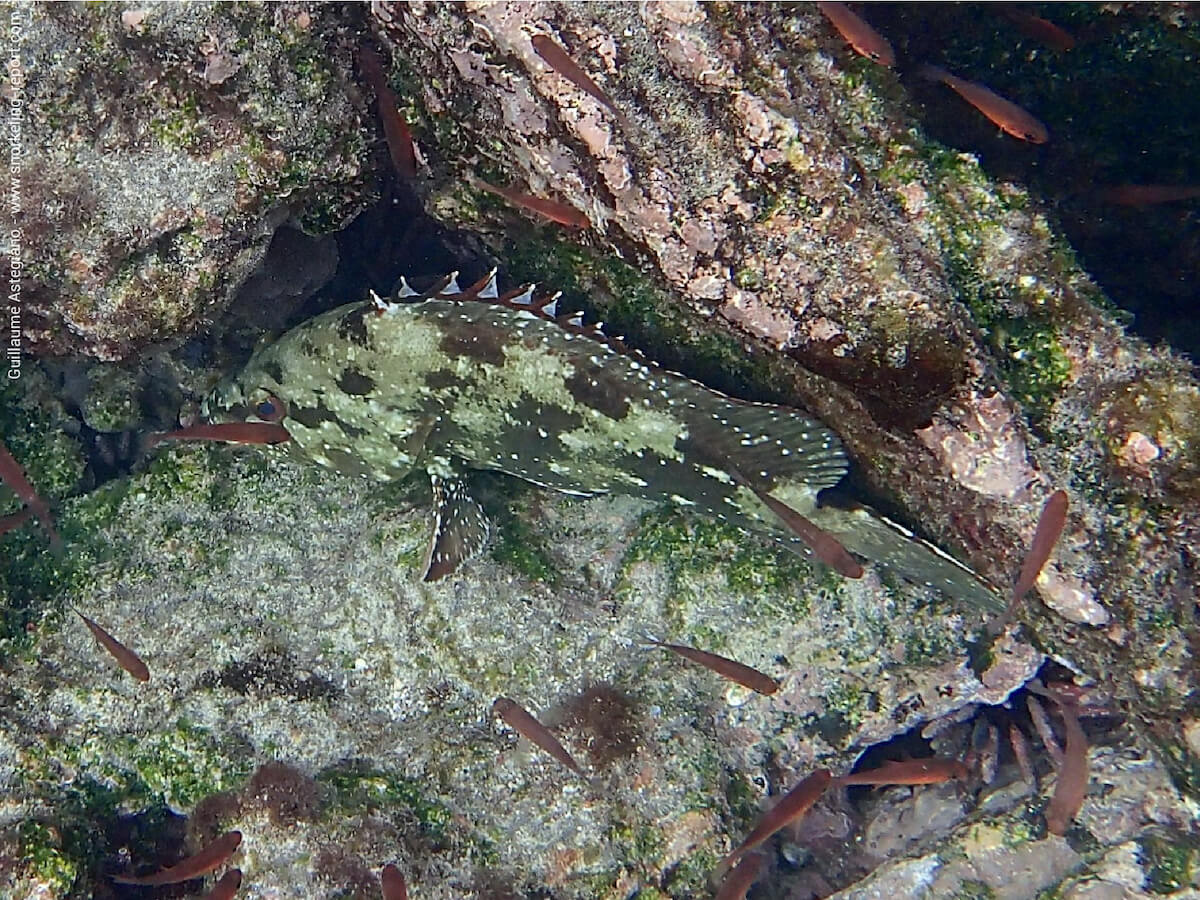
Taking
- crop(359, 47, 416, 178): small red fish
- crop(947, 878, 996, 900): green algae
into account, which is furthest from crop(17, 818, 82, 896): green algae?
crop(947, 878, 996, 900): green algae

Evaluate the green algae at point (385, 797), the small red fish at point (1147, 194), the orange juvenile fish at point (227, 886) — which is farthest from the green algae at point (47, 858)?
the small red fish at point (1147, 194)

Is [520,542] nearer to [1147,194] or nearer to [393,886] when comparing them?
[393,886]

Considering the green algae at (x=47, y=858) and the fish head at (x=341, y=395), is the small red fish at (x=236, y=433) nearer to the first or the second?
the fish head at (x=341, y=395)

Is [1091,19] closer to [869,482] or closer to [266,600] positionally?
[869,482]

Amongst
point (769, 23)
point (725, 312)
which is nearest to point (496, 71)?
point (769, 23)

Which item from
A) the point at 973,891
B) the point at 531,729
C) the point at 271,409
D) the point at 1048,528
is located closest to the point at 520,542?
the point at 531,729

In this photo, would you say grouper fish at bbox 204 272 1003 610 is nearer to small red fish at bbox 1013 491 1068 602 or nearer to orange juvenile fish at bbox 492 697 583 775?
small red fish at bbox 1013 491 1068 602
